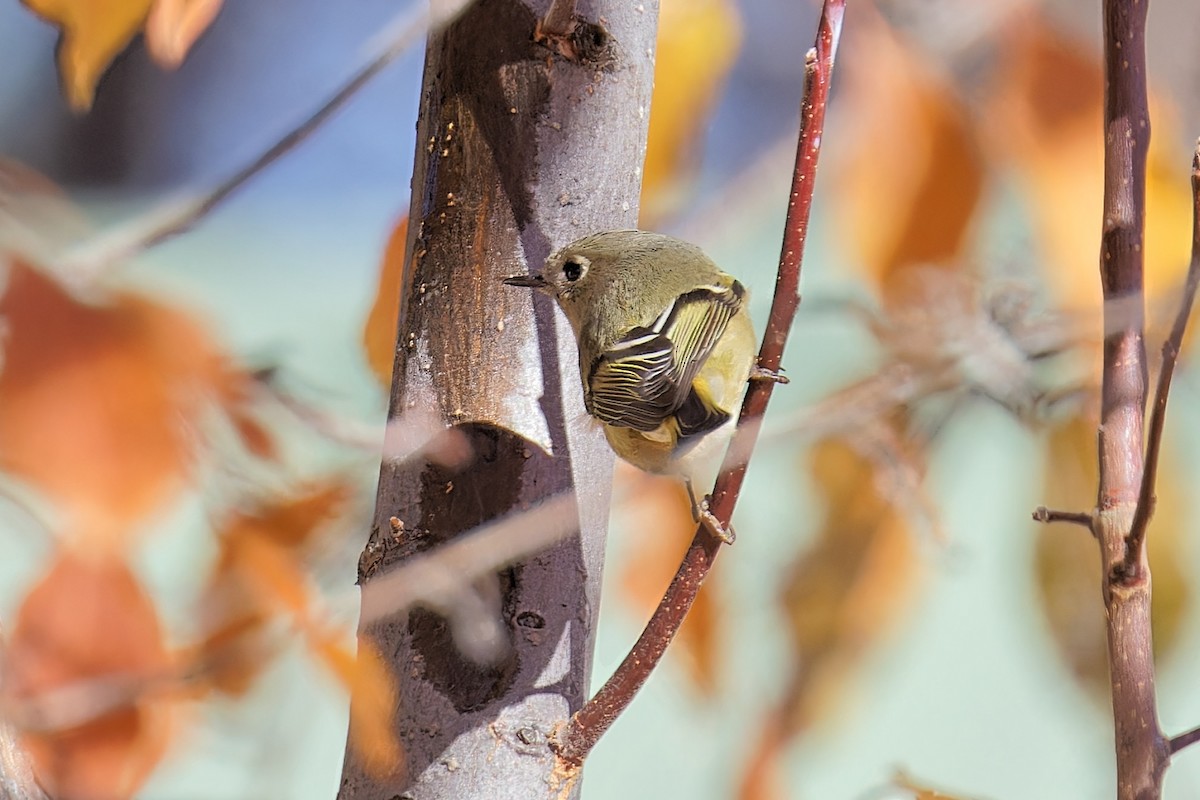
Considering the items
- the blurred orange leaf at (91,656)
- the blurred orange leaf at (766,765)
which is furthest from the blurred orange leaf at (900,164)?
the blurred orange leaf at (91,656)

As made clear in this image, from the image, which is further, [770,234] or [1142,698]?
[770,234]

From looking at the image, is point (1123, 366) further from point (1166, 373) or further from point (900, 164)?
point (900, 164)

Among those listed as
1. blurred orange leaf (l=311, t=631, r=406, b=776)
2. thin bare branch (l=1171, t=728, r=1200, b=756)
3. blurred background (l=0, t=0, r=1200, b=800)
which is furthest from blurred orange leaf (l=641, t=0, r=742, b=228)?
thin bare branch (l=1171, t=728, r=1200, b=756)

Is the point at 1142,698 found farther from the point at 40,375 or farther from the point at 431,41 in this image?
the point at 40,375

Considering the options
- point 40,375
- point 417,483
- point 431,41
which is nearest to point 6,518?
point 40,375

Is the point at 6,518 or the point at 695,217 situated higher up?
the point at 695,217

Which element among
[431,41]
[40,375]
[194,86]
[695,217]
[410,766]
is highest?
[194,86]

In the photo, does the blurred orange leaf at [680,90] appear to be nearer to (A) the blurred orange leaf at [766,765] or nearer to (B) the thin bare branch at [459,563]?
(B) the thin bare branch at [459,563]
